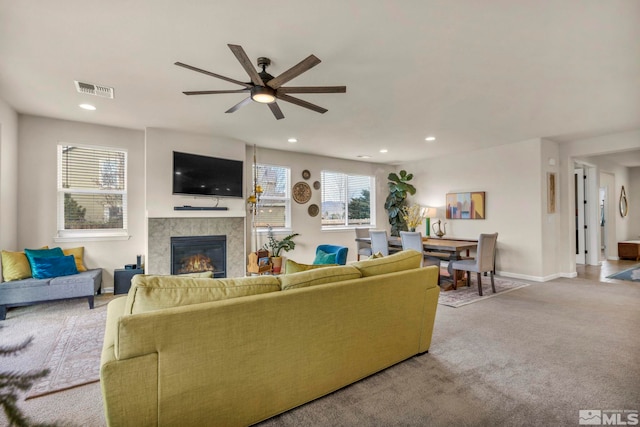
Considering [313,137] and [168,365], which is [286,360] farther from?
[313,137]

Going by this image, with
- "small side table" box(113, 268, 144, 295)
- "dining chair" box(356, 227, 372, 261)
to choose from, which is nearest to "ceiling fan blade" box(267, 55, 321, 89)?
"small side table" box(113, 268, 144, 295)

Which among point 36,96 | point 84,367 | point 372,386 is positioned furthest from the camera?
point 36,96

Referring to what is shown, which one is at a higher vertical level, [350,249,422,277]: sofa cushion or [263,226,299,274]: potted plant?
[350,249,422,277]: sofa cushion

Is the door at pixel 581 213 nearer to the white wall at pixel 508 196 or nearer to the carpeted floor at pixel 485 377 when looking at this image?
the white wall at pixel 508 196

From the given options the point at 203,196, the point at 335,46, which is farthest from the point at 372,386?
→ the point at 203,196

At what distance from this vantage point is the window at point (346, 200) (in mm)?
6941

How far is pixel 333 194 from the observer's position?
278 inches

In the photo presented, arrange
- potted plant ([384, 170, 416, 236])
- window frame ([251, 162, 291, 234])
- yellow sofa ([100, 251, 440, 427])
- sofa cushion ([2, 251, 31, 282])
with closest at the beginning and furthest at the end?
yellow sofa ([100, 251, 440, 427])
sofa cushion ([2, 251, 31, 282])
window frame ([251, 162, 291, 234])
potted plant ([384, 170, 416, 236])

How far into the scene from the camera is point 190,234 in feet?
16.1

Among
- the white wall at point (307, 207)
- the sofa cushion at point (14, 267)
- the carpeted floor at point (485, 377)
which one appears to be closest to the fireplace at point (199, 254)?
the white wall at point (307, 207)

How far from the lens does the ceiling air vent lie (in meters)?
3.12

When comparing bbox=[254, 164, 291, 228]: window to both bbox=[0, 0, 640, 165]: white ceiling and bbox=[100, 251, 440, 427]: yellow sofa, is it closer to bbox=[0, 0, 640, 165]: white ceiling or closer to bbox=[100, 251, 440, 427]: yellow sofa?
bbox=[0, 0, 640, 165]: white ceiling

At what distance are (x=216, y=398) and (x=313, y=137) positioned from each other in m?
4.32

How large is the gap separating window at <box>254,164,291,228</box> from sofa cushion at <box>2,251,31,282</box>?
3.25m
